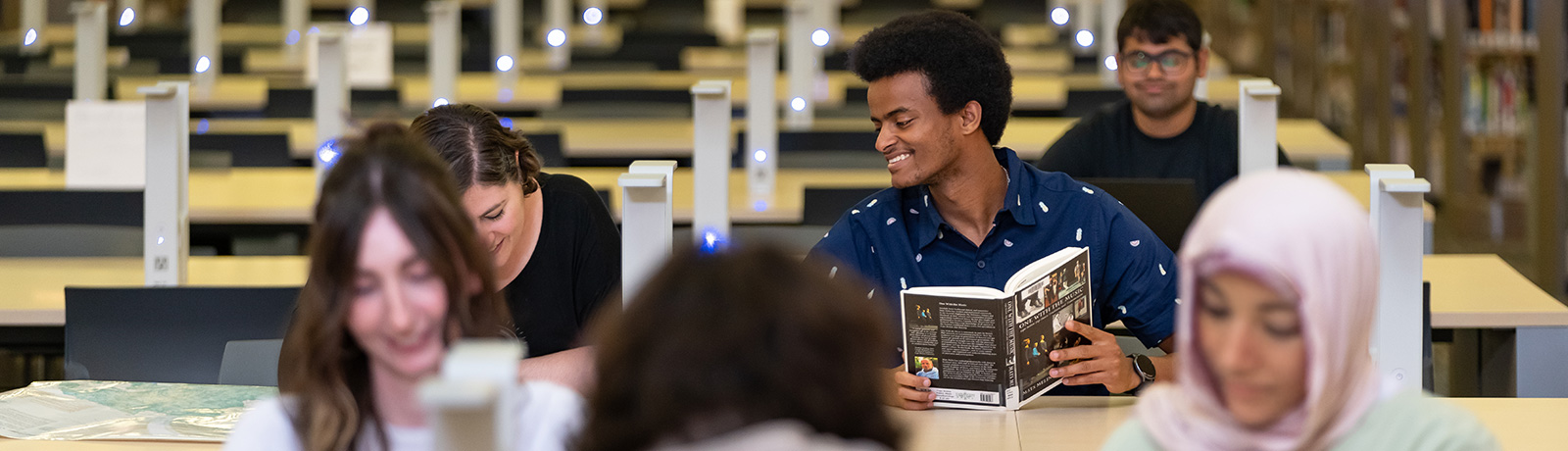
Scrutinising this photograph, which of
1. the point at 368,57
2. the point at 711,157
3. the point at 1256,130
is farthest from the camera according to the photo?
the point at 368,57

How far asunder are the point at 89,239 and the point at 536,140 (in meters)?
1.10

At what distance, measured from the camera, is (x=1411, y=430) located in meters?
1.13

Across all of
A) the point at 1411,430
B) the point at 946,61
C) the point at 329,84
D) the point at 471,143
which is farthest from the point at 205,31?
the point at 1411,430

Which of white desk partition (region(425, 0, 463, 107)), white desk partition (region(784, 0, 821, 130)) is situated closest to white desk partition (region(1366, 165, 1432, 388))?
white desk partition (region(784, 0, 821, 130))

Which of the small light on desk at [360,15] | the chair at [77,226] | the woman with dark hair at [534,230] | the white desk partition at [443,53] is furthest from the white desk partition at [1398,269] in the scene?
the white desk partition at [443,53]

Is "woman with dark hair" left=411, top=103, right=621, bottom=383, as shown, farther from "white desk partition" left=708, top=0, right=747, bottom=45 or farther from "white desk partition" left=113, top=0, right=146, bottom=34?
"white desk partition" left=708, top=0, right=747, bottom=45

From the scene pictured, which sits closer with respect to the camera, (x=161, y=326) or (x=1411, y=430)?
(x=1411, y=430)

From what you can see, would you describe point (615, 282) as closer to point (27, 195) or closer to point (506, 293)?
point (506, 293)

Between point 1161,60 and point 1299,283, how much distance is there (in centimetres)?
222

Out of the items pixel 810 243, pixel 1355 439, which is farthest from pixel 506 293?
pixel 1355 439

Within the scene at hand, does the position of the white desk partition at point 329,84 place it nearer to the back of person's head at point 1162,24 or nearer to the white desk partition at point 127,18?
the white desk partition at point 127,18

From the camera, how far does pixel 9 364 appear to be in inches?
131

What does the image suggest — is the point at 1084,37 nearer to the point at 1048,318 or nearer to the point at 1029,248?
the point at 1029,248

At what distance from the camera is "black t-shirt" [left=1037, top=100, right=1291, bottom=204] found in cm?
312
